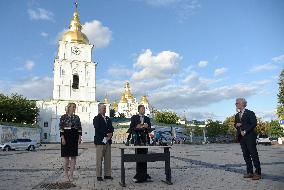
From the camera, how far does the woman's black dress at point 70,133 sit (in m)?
7.84

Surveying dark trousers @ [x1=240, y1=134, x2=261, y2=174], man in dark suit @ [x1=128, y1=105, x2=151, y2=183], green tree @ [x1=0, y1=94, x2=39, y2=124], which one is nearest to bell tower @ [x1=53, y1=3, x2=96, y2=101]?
green tree @ [x1=0, y1=94, x2=39, y2=124]

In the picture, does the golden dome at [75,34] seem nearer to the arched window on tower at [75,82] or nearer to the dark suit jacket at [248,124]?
the arched window on tower at [75,82]

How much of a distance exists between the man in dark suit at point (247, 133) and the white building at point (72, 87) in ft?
177

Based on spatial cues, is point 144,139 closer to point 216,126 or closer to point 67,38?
point 67,38

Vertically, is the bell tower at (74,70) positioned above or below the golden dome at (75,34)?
below

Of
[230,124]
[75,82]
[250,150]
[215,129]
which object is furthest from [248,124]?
[230,124]

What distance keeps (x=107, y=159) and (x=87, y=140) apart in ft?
179

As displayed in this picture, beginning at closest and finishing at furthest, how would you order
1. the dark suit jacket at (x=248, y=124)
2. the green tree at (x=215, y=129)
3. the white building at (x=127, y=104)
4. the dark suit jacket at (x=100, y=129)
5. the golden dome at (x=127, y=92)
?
the dark suit jacket at (x=248, y=124) < the dark suit jacket at (x=100, y=129) < the green tree at (x=215, y=129) < the white building at (x=127, y=104) < the golden dome at (x=127, y=92)

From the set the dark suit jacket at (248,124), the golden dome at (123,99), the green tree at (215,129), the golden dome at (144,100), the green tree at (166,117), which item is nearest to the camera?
the dark suit jacket at (248,124)

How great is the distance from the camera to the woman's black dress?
7844 mm

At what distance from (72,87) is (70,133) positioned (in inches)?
2210

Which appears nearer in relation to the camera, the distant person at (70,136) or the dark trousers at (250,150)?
the distant person at (70,136)

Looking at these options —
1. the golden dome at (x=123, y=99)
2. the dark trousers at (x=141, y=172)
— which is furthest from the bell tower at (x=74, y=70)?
the golden dome at (x=123, y=99)

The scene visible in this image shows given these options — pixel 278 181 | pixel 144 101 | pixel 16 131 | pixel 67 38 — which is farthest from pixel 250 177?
pixel 144 101
